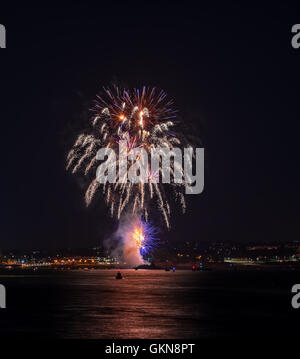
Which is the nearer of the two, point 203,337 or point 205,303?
point 203,337

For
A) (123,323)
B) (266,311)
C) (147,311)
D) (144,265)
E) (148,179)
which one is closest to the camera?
(123,323)

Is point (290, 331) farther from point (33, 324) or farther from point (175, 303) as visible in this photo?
point (175, 303)

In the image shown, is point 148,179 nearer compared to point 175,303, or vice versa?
point 175,303

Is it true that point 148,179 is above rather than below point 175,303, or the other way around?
above

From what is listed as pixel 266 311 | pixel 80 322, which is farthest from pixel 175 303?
pixel 80 322

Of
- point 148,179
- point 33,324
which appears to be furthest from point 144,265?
point 33,324

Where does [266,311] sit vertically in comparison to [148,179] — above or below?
below

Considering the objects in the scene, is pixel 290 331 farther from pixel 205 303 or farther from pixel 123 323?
pixel 205 303
